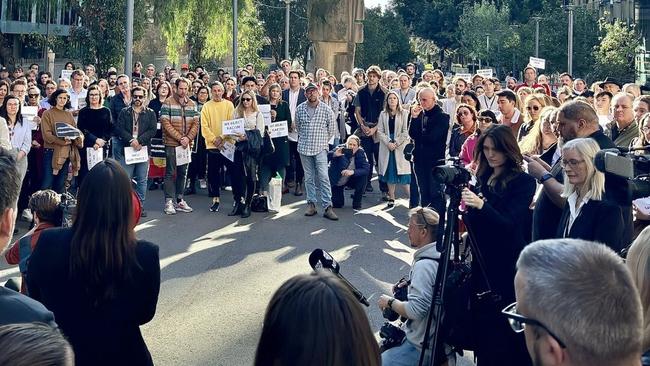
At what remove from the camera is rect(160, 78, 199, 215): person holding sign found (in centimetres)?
1388

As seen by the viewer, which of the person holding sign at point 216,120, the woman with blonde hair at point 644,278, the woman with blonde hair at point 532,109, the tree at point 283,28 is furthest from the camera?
the tree at point 283,28

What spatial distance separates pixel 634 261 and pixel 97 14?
24.7 m

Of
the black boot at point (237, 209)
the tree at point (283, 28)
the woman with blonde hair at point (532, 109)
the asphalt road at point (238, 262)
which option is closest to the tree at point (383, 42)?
the tree at point (283, 28)

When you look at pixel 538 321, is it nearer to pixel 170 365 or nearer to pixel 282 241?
pixel 170 365

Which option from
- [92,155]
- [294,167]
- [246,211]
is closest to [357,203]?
[246,211]

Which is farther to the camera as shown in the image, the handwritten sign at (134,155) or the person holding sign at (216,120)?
the person holding sign at (216,120)

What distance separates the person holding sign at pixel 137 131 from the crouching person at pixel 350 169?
2.70 metres

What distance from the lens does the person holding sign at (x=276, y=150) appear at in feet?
46.7

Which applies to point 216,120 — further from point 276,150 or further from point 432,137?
point 432,137

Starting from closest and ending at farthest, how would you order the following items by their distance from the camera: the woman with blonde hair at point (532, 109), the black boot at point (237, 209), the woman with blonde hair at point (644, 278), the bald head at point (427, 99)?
1. the woman with blonde hair at point (644, 278)
2. the woman with blonde hair at point (532, 109)
3. the bald head at point (427, 99)
4. the black boot at point (237, 209)

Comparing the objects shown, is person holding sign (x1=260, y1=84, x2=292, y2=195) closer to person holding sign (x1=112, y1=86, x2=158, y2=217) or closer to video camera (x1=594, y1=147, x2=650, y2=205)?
person holding sign (x1=112, y1=86, x2=158, y2=217)

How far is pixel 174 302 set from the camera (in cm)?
871

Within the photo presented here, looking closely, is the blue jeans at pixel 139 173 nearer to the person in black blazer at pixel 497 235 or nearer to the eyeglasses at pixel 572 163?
the person in black blazer at pixel 497 235

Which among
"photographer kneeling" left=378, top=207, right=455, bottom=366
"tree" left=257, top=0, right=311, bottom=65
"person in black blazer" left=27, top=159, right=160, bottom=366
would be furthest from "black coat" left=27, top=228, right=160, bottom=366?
"tree" left=257, top=0, right=311, bottom=65
